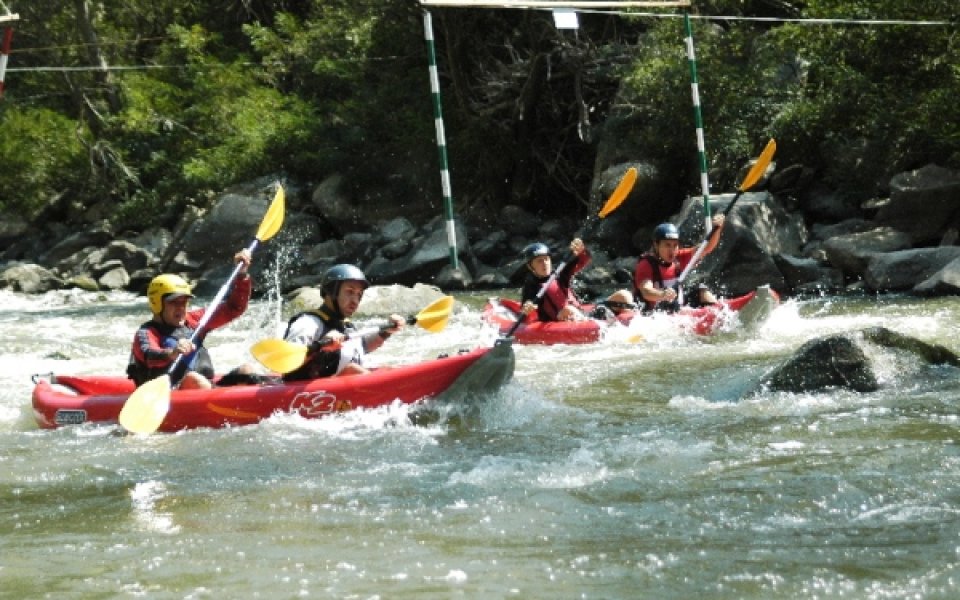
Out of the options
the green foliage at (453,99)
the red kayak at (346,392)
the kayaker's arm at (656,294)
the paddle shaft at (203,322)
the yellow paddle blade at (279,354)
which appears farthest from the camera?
the green foliage at (453,99)

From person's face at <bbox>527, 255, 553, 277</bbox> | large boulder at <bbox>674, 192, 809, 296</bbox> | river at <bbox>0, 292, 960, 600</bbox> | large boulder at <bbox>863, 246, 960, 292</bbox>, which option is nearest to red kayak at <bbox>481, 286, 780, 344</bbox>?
person's face at <bbox>527, 255, 553, 277</bbox>

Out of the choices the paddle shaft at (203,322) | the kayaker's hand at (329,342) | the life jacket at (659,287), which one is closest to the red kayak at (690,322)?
the life jacket at (659,287)

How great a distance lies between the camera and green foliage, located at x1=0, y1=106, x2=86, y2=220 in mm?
21422

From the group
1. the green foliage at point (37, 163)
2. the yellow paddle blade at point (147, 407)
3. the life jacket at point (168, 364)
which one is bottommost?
the yellow paddle blade at point (147, 407)

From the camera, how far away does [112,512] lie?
16.8ft

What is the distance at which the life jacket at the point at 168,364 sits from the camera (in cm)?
703

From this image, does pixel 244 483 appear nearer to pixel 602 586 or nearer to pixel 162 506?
pixel 162 506

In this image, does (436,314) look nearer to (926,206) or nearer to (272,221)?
(272,221)

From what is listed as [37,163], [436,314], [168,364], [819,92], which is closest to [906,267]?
[819,92]

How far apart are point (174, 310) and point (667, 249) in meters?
4.42

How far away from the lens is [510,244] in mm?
16484

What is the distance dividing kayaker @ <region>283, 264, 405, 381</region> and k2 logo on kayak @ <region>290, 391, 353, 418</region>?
0.73 ft

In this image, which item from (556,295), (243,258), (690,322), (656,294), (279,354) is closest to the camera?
(279,354)

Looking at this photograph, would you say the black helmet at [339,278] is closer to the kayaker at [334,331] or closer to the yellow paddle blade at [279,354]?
the kayaker at [334,331]
